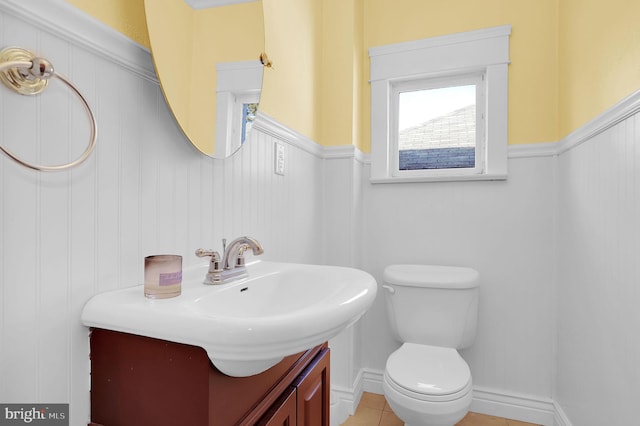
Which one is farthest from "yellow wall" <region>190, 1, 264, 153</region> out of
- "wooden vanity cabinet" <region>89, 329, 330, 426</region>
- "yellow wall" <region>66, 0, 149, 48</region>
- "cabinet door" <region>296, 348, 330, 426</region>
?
"cabinet door" <region>296, 348, 330, 426</region>

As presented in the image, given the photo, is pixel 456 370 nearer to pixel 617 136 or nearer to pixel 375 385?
pixel 375 385

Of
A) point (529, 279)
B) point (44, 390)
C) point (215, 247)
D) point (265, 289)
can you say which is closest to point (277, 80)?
point (215, 247)

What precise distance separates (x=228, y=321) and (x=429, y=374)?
1121 mm

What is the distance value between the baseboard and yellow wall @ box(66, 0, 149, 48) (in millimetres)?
1672

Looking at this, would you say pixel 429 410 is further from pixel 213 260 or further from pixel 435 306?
pixel 213 260

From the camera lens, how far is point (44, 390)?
1.85 ft

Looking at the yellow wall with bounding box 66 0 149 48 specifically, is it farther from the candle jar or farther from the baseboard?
the baseboard

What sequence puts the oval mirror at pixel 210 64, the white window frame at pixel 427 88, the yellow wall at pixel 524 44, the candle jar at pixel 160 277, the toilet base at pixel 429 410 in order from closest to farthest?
the candle jar at pixel 160 277, the oval mirror at pixel 210 64, the toilet base at pixel 429 410, the yellow wall at pixel 524 44, the white window frame at pixel 427 88

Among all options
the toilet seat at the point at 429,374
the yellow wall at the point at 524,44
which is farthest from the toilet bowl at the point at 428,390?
the yellow wall at the point at 524,44

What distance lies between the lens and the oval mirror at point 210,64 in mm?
777

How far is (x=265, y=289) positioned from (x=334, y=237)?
91cm

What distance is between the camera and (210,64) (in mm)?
909

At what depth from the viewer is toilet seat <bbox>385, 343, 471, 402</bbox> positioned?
1.21 meters

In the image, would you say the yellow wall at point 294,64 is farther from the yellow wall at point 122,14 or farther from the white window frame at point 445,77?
the yellow wall at point 122,14
